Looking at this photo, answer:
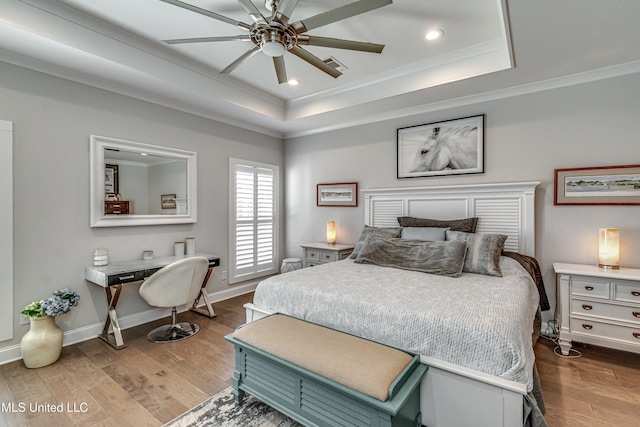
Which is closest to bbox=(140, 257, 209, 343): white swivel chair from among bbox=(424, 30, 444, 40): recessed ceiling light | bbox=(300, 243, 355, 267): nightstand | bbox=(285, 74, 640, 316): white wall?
bbox=(300, 243, 355, 267): nightstand

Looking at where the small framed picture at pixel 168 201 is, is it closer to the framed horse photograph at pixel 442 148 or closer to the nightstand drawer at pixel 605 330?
the framed horse photograph at pixel 442 148

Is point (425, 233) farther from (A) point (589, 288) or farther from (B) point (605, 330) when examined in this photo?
(B) point (605, 330)

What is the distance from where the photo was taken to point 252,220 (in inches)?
190

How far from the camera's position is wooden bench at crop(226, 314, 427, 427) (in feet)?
4.84

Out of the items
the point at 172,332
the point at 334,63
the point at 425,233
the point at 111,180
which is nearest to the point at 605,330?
the point at 425,233

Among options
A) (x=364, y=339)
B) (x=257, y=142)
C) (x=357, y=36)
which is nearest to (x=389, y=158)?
(x=357, y=36)

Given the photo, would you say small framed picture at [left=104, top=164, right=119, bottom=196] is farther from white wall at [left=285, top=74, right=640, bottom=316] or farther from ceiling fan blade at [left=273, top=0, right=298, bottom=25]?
white wall at [left=285, top=74, right=640, bottom=316]

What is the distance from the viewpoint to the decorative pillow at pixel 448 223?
10.9 feet

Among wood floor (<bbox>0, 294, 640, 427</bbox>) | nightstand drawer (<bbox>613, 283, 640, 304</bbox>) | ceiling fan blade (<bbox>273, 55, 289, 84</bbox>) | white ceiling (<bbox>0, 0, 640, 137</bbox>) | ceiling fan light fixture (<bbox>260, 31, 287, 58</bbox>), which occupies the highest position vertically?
white ceiling (<bbox>0, 0, 640, 137</bbox>)

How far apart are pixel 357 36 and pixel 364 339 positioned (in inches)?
104

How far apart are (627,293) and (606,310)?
0.22 meters

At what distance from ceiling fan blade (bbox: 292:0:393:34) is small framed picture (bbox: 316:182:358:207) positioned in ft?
9.11

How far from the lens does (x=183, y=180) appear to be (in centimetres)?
392

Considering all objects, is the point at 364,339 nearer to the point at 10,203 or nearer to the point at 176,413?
the point at 176,413
